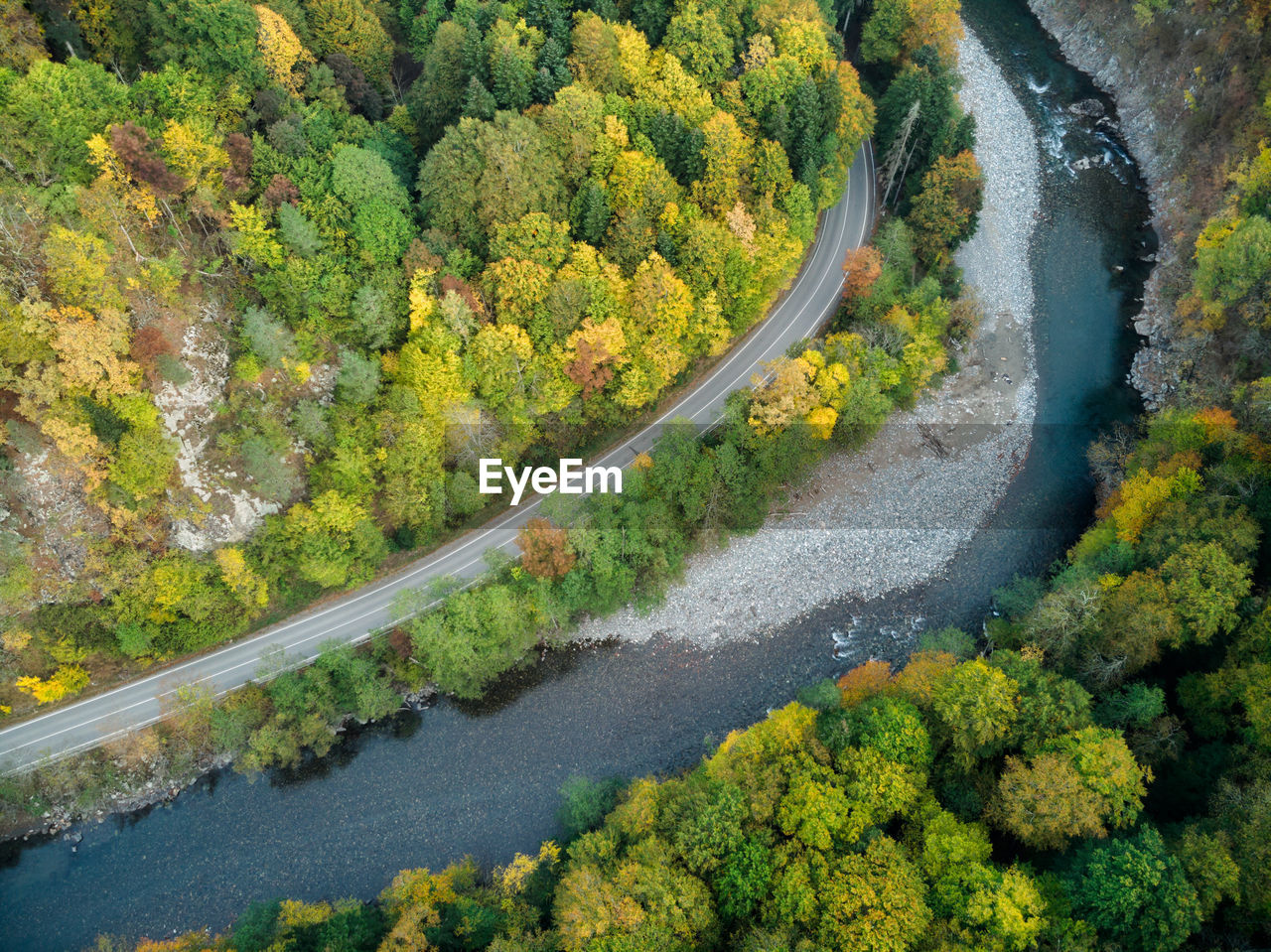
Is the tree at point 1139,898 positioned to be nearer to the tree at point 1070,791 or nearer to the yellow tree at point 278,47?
the tree at point 1070,791

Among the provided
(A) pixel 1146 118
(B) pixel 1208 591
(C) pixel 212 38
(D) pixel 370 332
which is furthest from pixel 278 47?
(A) pixel 1146 118

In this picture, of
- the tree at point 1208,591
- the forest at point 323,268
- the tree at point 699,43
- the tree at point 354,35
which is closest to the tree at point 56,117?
the forest at point 323,268

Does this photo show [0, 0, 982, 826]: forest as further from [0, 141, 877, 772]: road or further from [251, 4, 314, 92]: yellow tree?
[0, 141, 877, 772]: road

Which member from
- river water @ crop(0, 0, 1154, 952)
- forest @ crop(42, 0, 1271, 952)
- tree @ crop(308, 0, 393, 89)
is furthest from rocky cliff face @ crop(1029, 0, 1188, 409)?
tree @ crop(308, 0, 393, 89)

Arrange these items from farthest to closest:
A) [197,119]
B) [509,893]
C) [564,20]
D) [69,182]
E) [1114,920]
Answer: [564,20], [197,119], [69,182], [509,893], [1114,920]

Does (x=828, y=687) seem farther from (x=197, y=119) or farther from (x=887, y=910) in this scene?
(x=197, y=119)

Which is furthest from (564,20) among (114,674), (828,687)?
(114,674)
